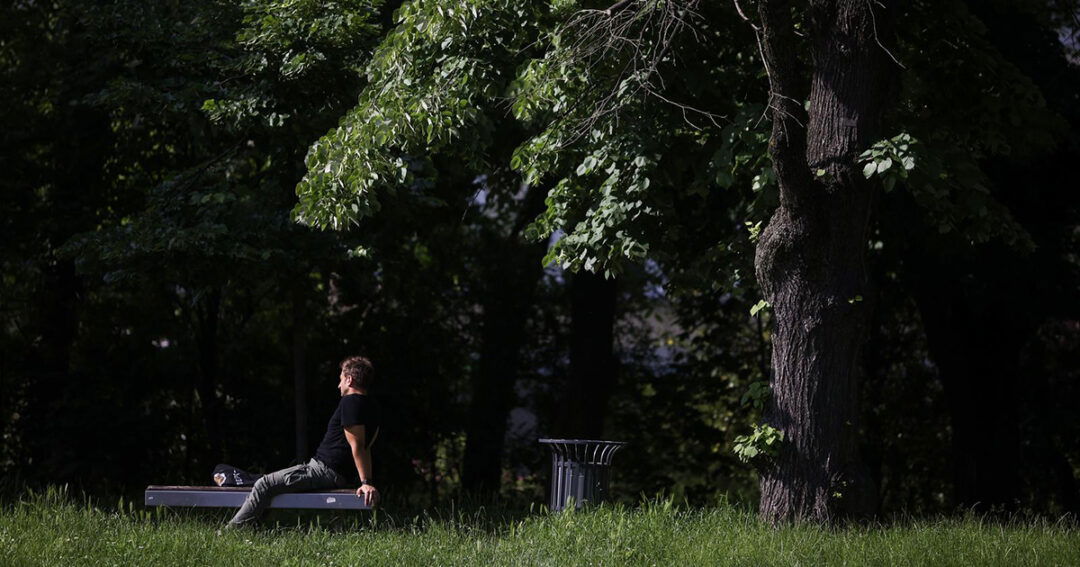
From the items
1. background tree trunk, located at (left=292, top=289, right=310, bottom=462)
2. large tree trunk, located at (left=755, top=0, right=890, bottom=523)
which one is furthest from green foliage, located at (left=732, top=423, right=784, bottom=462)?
background tree trunk, located at (left=292, top=289, right=310, bottom=462)

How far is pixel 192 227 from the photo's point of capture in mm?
10602

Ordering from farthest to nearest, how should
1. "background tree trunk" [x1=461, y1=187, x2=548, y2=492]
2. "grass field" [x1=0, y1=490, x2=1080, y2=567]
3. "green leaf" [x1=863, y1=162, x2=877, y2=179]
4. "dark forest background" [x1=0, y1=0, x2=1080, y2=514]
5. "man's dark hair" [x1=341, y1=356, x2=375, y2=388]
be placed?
"background tree trunk" [x1=461, y1=187, x2=548, y2=492]
"dark forest background" [x1=0, y1=0, x2=1080, y2=514]
"man's dark hair" [x1=341, y1=356, x2=375, y2=388]
"green leaf" [x1=863, y1=162, x2=877, y2=179]
"grass field" [x1=0, y1=490, x2=1080, y2=567]

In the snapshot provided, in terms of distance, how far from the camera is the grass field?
7.08 meters

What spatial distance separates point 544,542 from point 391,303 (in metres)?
8.15

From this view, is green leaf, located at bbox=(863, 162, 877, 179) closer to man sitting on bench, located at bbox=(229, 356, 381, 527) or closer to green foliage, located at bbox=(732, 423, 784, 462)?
green foliage, located at bbox=(732, 423, 784, 462)

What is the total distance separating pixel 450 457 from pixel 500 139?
567cm

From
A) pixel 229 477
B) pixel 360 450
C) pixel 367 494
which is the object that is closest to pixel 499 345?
pixel 229 477

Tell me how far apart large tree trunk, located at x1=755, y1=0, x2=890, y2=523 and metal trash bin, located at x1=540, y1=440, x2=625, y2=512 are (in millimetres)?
1233

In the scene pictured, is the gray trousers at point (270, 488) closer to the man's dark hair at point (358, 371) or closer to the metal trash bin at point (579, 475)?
the man's dark hair at point (358, 371)

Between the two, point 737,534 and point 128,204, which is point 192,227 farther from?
point 737,534

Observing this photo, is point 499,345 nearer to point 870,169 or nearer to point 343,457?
point 343,457

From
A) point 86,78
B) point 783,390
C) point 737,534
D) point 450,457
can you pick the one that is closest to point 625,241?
point 783,390

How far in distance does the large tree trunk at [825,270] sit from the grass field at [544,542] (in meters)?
0.41

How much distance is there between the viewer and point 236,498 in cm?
857
